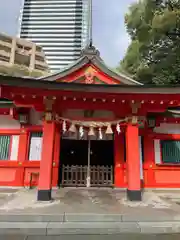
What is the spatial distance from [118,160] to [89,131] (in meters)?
2.50

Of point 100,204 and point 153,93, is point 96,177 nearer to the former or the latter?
point 100,204

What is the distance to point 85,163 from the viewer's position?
1026cm

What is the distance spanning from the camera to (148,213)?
18.4 feet

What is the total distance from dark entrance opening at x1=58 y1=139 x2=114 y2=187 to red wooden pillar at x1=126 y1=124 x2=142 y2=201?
1814 millimetres

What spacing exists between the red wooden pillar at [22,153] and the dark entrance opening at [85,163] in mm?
1588

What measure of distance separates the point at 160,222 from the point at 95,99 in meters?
4.19

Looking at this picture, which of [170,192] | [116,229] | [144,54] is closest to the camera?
[116,229]

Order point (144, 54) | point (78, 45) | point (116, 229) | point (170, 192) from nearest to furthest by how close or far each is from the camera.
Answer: point (116, 229) → point (170, 192) → point (144, 54) → point (78, 45)

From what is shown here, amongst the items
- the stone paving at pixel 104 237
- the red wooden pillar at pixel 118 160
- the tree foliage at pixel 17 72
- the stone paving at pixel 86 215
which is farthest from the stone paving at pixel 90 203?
the tree foliage at pixel 17 72

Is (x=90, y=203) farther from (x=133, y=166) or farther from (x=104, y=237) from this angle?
(x=104, y=237)

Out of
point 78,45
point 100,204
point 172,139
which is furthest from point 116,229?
point 78,45

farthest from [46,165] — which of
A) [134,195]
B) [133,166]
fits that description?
[134,195]

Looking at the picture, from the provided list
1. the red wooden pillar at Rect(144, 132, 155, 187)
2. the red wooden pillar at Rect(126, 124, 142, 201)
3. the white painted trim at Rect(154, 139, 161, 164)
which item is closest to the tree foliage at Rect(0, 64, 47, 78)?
the red wooden pillar at Rect(144, 132, 155, 187)

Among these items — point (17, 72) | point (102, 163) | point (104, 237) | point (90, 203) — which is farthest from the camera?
point (17, 72)
